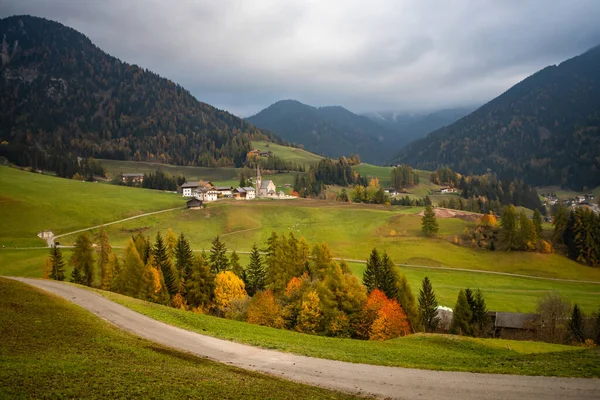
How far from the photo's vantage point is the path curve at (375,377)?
1948 cm

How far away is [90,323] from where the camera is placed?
2800 centimetres

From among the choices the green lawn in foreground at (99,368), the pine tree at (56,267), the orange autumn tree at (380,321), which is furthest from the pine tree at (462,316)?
the pine tree at (56,267)

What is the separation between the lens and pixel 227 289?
60344 mm

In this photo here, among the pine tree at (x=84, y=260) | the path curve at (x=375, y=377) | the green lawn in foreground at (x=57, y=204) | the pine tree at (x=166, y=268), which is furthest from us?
the green lawn in foreground at (x=57, y=204)

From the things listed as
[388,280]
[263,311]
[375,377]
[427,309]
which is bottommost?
[427,309]

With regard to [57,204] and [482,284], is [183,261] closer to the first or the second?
[482,284]

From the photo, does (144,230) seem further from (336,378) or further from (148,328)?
(336,378)

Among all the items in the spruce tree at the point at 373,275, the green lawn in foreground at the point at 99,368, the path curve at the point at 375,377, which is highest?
the green lawn in foreground at the point at 99,368

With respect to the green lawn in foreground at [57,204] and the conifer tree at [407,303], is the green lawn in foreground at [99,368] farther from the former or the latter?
the green lawn in foreground at [57,204]

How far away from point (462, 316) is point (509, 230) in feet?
175

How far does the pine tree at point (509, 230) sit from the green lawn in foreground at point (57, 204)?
337ft

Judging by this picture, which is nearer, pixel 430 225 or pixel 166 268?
pixel 166 268

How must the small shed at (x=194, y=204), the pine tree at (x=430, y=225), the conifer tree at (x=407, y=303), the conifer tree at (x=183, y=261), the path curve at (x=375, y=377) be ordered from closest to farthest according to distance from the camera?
1. the path curve at (x=375, y=377)
2. the conifer tree at (x=407, y=303)
3. the conifer tree at (x=183, y=261)
4. the pine tree at (x=430, y=225)
5. the small shed at (x=194, y=204)

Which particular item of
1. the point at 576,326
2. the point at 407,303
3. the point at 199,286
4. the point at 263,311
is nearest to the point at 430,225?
the point at 407,303
